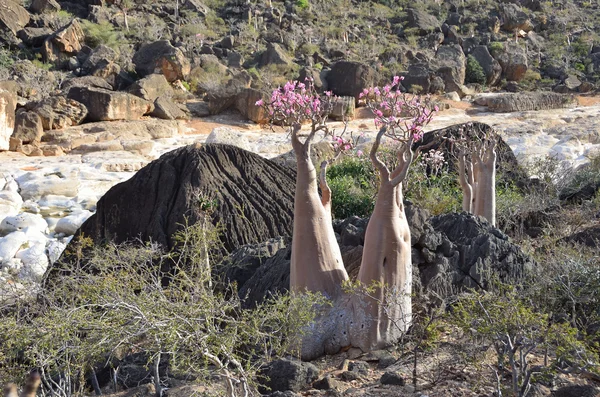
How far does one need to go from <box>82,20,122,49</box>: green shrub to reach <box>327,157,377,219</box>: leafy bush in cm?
→ 1822

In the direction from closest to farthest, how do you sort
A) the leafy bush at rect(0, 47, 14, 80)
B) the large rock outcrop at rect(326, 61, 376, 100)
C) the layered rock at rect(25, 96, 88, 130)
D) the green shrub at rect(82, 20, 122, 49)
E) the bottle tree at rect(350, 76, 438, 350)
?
the bottle tree at rect(350, 76, 438, 350) → the layered rock at rect(25, 96, 88, 130) → the leafy bush at rect(0, 47, 14, 80) → the large rock outcrop at rect(326, 61, 376, 100) → the green shrub at rect(82, 20, 122, 49)

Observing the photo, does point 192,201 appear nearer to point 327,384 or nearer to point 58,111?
point 327,384

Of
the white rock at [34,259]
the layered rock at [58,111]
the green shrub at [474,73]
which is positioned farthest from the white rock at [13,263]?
the green shrub at [474,73]

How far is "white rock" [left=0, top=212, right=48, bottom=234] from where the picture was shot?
10.8 metres

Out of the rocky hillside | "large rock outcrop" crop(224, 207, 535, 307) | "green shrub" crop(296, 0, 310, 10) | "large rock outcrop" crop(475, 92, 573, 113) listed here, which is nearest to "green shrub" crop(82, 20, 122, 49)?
the rocky hillside

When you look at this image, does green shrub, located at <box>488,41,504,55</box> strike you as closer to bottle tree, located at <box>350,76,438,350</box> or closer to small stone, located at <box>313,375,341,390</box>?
bottle tree, located at <box>350,76,438,350</box>

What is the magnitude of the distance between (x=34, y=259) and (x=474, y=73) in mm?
22270

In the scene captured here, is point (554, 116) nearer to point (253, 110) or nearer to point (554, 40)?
point (253, 110)

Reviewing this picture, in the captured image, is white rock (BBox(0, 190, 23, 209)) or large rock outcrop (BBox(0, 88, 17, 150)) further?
large rock outcrop (BBox(0, 88, 17, 150))

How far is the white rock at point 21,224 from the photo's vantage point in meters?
10.8

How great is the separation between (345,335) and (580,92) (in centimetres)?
2469

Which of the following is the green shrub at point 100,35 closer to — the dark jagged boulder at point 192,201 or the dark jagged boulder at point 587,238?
the dark jagged boulder at point 192,201

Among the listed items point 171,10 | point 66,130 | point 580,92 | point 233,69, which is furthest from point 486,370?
point 171,10

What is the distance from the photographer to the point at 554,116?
20203mm
